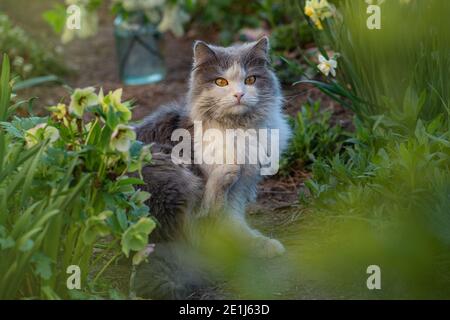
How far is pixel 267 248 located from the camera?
→ 3367 millimetres

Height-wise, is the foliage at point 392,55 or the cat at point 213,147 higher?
the foliage at point 392,55

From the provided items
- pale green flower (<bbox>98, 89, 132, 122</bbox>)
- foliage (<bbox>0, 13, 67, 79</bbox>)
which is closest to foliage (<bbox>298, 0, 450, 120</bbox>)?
pale green flower (<bbox>98, 89, 132, 122</bbox>)

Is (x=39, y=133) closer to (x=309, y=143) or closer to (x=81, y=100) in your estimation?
(x=81, y=100)

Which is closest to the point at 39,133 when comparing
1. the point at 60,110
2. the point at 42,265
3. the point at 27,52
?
the point at 60,110

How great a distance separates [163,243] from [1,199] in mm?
849

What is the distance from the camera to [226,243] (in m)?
3.46

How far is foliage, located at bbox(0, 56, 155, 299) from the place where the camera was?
2506mm

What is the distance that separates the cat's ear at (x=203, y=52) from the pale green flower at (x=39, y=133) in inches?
38.9

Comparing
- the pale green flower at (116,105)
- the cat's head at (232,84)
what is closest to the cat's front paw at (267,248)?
the cat's head at (232,84)

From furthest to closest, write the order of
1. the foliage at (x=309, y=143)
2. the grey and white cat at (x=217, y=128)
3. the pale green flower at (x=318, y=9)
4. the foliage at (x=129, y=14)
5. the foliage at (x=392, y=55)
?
the foliage at (x=129, y=14) < the foliage at (x=309, y=143) < the pale green flower at (x=318, y=9) < the foliage at (x=392, y=55) < the grey and white cat at (x=217, y=128)

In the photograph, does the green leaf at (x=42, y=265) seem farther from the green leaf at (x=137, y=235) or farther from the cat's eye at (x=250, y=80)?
the cat's eye at (x=250, y=80)

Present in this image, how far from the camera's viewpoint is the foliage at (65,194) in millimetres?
2506

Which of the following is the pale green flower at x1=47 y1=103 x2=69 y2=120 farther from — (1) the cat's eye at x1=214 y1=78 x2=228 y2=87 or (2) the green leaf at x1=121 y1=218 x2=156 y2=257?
(1) the cat's eye at x1=214 y1=78 x2=228 y2=87
